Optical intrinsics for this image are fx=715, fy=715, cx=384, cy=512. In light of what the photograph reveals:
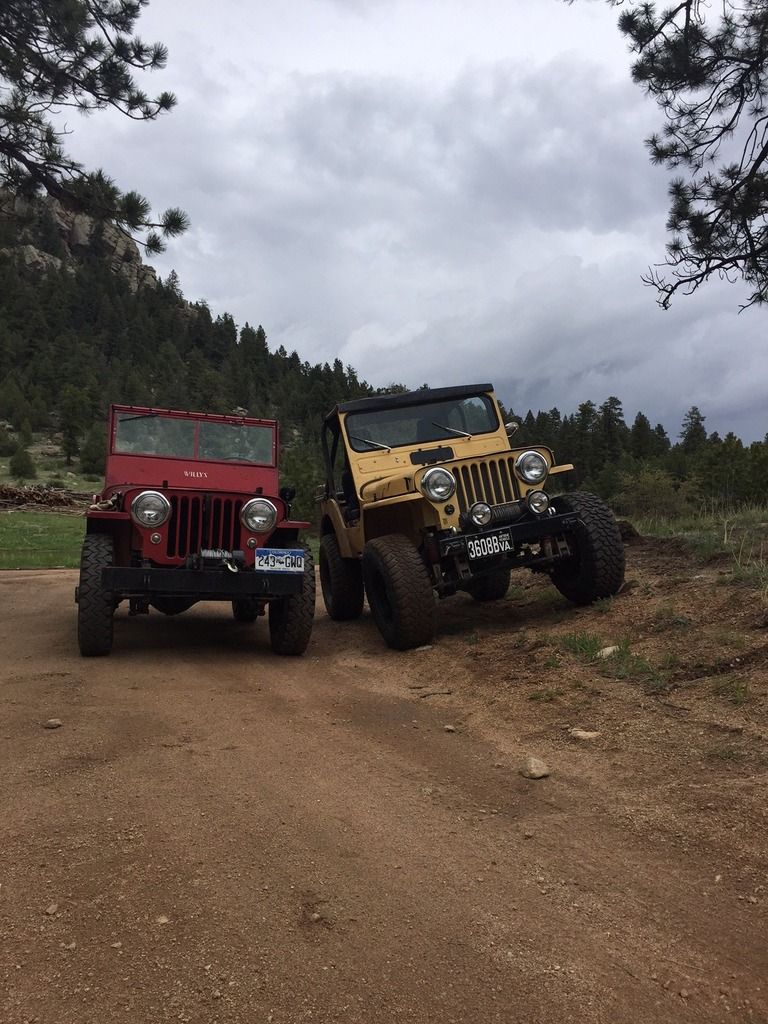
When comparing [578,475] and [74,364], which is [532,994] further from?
[74,364]

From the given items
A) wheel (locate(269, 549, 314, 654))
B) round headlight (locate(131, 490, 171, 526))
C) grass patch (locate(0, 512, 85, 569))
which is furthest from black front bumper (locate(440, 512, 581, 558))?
grass patch (locate(0, 512, 85, 569))

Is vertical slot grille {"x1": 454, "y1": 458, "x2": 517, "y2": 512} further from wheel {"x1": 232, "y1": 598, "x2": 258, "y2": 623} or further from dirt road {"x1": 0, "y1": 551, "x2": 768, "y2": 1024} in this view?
wheel {"x1": 232, "y1": 598, "x2": 258, "y2": 623}

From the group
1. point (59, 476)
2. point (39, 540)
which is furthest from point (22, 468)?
point (39, 540)

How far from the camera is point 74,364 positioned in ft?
261

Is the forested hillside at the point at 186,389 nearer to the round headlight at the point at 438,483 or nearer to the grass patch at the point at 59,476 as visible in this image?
the grass patch at the point at 59,476

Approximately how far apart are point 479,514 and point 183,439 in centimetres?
322

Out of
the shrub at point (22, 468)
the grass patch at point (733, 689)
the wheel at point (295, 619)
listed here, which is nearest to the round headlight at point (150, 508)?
the wheel at point (295, 619)

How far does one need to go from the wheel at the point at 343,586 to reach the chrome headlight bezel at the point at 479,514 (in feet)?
6.88

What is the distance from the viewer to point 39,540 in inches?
757

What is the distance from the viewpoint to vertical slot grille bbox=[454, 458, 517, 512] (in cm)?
631

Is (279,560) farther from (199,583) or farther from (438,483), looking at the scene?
(438,483)

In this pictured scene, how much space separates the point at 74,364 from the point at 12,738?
8448cm

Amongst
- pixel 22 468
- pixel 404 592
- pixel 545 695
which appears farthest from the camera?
pixel 22 468

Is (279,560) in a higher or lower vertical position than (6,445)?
lower
